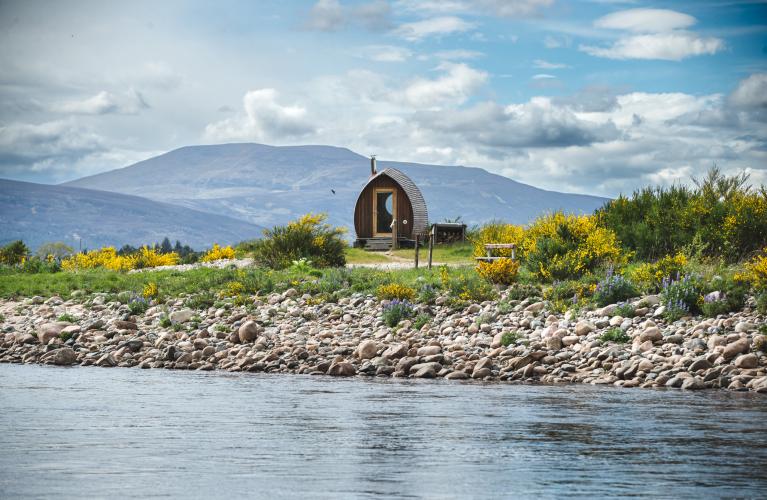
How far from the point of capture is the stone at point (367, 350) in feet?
51.4

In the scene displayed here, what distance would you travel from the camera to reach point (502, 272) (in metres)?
19.8

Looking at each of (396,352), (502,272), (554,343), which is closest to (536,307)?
(554,343)

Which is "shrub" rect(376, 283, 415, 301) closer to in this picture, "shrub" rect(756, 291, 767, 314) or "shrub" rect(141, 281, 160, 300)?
"shrub" rect(141, 281, 160, 300)

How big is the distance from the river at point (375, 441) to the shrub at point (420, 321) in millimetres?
3951

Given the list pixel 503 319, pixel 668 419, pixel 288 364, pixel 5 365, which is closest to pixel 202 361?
pixel 288 364

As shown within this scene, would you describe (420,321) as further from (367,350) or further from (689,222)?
(689,222)

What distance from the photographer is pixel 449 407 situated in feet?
36.3

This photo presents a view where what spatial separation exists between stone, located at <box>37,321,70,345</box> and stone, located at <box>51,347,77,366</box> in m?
1.47

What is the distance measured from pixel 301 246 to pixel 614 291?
41.6 feet

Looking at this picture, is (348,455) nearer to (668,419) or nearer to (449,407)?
(449,407)

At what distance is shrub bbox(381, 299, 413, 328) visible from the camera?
1783cm

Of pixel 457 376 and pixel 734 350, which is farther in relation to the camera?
pixel 457 376

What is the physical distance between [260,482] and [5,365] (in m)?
11.7

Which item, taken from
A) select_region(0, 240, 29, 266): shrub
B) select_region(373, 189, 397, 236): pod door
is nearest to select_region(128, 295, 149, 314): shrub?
select_region(0, 240, 29, 266): shrub
